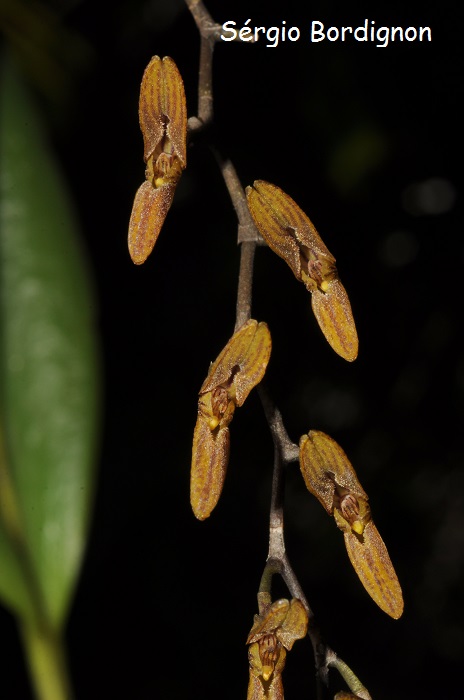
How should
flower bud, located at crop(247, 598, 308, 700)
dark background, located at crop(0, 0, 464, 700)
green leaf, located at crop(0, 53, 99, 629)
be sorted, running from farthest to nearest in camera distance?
dark background, located at crop(0, 0, 464, 700)
green leaf, located at crop(0, 53, 99, 629)
flower bud, located at crop(247, 598, 308, 700)

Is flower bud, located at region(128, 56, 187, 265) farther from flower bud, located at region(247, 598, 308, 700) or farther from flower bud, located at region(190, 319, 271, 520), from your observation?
flower bud, located at region(247, 598, 308, 700)

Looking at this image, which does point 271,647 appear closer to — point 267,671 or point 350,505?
point 267,671

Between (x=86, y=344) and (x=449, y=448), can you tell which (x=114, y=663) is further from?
(x=86, y=344)

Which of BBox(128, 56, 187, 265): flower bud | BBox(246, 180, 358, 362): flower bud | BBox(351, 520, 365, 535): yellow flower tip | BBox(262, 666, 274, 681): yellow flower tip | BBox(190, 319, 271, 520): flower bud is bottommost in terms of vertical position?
BBox(262, 666, 274, 681): yellow flower tip

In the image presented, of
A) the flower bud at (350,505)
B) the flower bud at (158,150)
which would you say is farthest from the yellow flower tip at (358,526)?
the flower bud at (158,150)

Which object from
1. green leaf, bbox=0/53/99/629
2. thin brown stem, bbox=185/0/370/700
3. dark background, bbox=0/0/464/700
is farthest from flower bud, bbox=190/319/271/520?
dark background, bbox=0/0/464/700

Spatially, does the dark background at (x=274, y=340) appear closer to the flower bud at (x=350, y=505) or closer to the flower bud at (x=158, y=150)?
the flower bud at (x=158, y=150)
